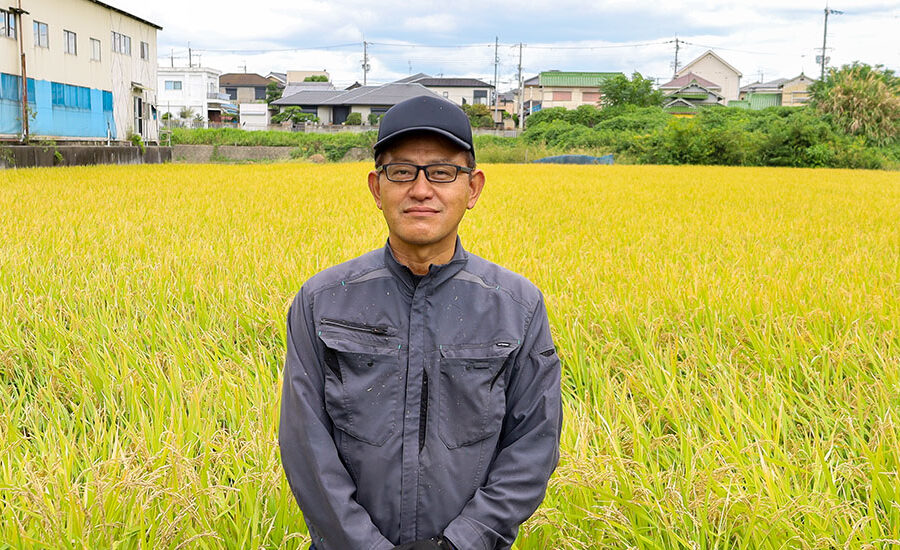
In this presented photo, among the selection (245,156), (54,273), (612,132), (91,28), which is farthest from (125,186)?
(612,132)

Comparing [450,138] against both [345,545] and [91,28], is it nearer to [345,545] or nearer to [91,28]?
[345,545]

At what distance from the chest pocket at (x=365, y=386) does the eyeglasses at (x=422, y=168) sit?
0.91 feet

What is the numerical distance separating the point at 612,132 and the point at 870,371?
1095 inches

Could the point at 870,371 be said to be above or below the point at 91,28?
below

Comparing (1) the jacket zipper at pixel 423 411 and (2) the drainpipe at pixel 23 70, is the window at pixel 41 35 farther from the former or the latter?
(1) the jacket zipper at pixel 423 411

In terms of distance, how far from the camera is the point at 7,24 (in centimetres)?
1681

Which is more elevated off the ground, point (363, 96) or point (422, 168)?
point (363, 96)

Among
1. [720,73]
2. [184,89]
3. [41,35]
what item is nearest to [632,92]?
[720,73]

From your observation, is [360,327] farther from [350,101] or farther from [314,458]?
[350,101]

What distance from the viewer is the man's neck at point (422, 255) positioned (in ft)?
4.39

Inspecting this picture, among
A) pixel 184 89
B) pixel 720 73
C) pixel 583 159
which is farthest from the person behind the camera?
pixel 720 73

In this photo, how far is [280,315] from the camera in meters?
3.09

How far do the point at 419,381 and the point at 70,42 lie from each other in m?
21.8

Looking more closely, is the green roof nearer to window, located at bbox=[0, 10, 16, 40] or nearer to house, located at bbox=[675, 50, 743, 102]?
house, located at bbox=[675, 50, 743, 102]
